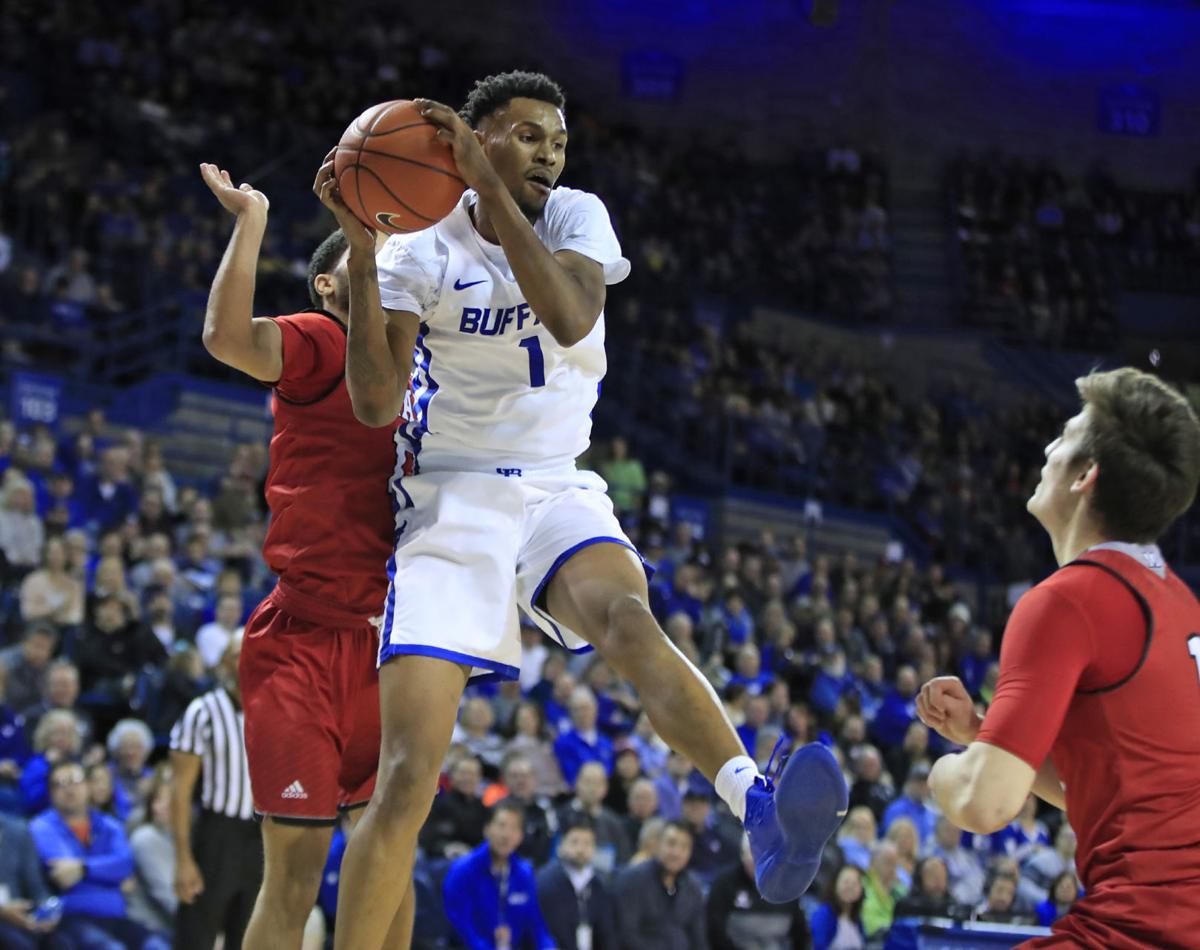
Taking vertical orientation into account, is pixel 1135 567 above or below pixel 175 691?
above

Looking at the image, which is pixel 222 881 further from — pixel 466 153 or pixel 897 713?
pixel 897 713

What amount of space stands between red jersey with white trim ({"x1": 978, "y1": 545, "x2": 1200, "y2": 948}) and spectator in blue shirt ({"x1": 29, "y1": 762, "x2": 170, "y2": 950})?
584 centimetres

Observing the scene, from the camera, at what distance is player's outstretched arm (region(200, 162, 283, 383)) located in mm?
4148

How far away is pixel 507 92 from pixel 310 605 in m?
1.53

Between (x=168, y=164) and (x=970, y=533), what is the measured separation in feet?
33.3

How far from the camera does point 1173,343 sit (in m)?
23.2

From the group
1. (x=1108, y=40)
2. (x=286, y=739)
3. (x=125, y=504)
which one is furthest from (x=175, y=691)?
(x=1108, y=40)

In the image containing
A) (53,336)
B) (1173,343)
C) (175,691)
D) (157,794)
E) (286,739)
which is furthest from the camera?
(1173,343)

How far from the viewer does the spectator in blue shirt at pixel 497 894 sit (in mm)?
8445

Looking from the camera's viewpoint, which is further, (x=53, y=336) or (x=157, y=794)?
(x=53, y=336)

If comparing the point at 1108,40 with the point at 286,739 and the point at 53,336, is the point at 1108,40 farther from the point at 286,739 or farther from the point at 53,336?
the point at 286,739

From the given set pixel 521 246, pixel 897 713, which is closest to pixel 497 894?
pixel 897 713

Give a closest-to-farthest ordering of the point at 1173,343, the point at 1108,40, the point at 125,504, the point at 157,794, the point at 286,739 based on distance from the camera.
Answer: the point at 286,739 → the point at 157,794 → the point at 125,504 → the point at 1173,343 → the point at 1108,40

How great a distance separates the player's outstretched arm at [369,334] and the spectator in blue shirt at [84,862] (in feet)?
14.7
